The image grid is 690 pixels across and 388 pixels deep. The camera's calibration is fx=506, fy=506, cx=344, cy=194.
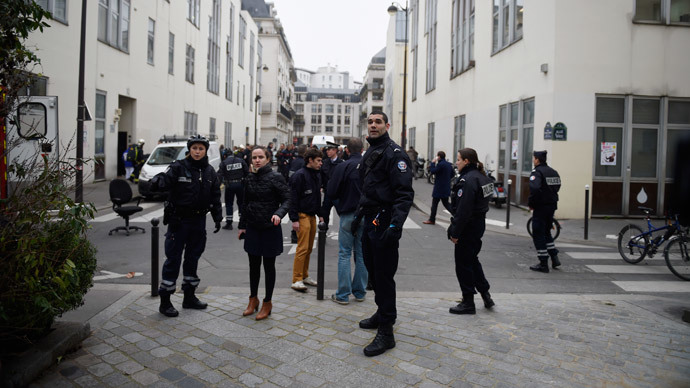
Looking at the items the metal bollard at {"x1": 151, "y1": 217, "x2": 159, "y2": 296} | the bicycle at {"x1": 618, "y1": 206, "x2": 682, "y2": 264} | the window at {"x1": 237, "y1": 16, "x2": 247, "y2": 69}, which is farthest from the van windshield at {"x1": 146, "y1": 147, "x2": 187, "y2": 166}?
the window at {"x1": 237, "y1": 16, "x2": 247, "y2": 69}

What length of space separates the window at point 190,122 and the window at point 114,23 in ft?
31.2

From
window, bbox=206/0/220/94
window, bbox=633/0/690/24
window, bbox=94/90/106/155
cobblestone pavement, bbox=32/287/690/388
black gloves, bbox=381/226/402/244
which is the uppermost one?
window, bbox=206/0/220/94

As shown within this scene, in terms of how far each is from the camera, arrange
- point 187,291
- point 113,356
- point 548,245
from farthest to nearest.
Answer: point 548,245
point 187,291
point 113,356

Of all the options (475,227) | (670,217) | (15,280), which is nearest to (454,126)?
(670,217)

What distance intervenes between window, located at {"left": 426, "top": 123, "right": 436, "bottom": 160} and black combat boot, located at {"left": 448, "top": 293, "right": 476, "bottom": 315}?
76.7ft

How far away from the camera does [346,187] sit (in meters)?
6.23

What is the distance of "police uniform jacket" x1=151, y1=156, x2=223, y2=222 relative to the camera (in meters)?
5.31

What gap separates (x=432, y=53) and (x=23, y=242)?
27824 millimetres

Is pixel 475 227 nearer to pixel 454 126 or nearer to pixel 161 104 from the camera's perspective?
pixel 454 126

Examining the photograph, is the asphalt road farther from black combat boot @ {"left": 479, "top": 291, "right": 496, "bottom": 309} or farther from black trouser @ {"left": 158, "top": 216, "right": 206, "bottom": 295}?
black trouser @ {"left": 158, "top": 216, "right": 206, "bottom": 295}

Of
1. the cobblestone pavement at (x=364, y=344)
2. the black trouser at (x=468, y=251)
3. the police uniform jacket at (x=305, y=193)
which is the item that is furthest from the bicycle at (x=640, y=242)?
the police uniform jacket at (x=305, y=193)

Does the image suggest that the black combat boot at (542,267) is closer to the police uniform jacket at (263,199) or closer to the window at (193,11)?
the police uniform jacket at (263,199)

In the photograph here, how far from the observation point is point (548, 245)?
8227mm

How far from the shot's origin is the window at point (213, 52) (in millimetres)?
37469
